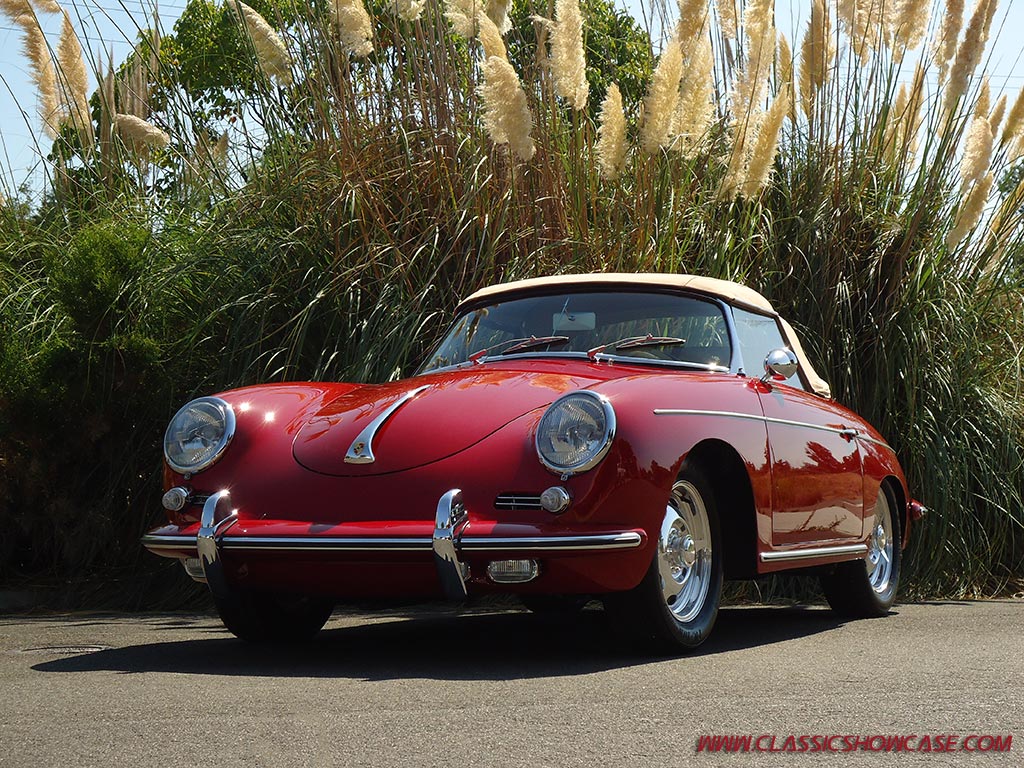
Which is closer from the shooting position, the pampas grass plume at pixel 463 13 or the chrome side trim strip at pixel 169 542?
the chrome side trim strip at pixel 169 542

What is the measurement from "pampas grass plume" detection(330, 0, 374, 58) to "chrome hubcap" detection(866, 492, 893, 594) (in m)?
3.61

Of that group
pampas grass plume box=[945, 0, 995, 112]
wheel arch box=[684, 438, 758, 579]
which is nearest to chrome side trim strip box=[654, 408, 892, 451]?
wheel arch box=[684, 438, 758, 579]

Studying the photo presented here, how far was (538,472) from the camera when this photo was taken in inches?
162

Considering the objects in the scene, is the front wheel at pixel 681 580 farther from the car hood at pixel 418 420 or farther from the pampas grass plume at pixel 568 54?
the pampas grass plume at pixel 568 54

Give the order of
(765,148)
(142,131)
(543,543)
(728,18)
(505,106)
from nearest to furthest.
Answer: (543,543), (505,106), (765,148), (142,131), (728,18)

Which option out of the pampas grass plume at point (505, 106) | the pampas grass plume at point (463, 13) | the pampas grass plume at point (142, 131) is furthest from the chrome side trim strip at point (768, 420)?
the pampas grass plume at point (142, 131)

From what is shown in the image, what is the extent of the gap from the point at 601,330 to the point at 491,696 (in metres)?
2.07

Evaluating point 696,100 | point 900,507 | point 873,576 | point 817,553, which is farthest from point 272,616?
point 696,100

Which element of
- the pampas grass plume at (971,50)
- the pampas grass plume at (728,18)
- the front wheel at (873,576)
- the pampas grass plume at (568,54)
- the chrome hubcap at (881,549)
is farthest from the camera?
the pampas grass plume at (728,18)

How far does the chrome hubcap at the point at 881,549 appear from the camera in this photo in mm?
6133

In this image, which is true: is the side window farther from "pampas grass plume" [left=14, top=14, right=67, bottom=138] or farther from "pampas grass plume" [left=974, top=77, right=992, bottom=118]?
"pampas grass plume" [left=14, top=14, right=67, bottom=138]

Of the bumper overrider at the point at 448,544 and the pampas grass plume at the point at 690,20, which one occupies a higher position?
the pampas grass plume at the point at 690,20

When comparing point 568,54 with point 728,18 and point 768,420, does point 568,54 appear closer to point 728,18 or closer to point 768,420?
point 728,18

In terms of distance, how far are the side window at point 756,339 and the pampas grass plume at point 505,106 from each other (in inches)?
60.5
